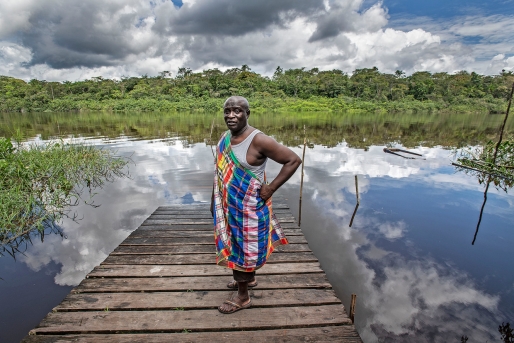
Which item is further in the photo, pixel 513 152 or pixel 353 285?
pixel 513 152

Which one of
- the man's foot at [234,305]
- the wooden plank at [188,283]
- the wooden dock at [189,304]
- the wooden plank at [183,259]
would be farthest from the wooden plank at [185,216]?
the man's foot at [234,305]

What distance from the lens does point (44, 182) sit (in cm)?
595

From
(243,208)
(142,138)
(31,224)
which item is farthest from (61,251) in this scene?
(142,138)

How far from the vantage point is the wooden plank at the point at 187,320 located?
1793 millimetres

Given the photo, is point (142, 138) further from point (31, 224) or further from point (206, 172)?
point (31, 224)

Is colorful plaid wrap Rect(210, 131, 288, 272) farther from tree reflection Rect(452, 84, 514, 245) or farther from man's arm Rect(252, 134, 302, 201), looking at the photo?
tree reflection Rect(452, 84, 514, 245)

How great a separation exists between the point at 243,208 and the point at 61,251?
12.2 feet

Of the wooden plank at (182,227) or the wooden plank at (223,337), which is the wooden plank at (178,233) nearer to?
the wooden plank at (182,227)

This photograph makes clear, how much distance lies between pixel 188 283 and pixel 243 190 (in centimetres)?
116

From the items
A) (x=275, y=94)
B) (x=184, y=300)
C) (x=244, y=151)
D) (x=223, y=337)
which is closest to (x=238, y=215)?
(x=244, y=151)

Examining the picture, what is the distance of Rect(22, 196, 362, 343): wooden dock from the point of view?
5.74ft

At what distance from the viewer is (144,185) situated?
697cm

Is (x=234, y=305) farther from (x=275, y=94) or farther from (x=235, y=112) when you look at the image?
(x=275, y=94)

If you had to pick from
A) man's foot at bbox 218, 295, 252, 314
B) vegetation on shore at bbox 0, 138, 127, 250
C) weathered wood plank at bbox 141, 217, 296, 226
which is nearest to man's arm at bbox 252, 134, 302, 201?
man's foot at bbox 218, 295, 252, 314
